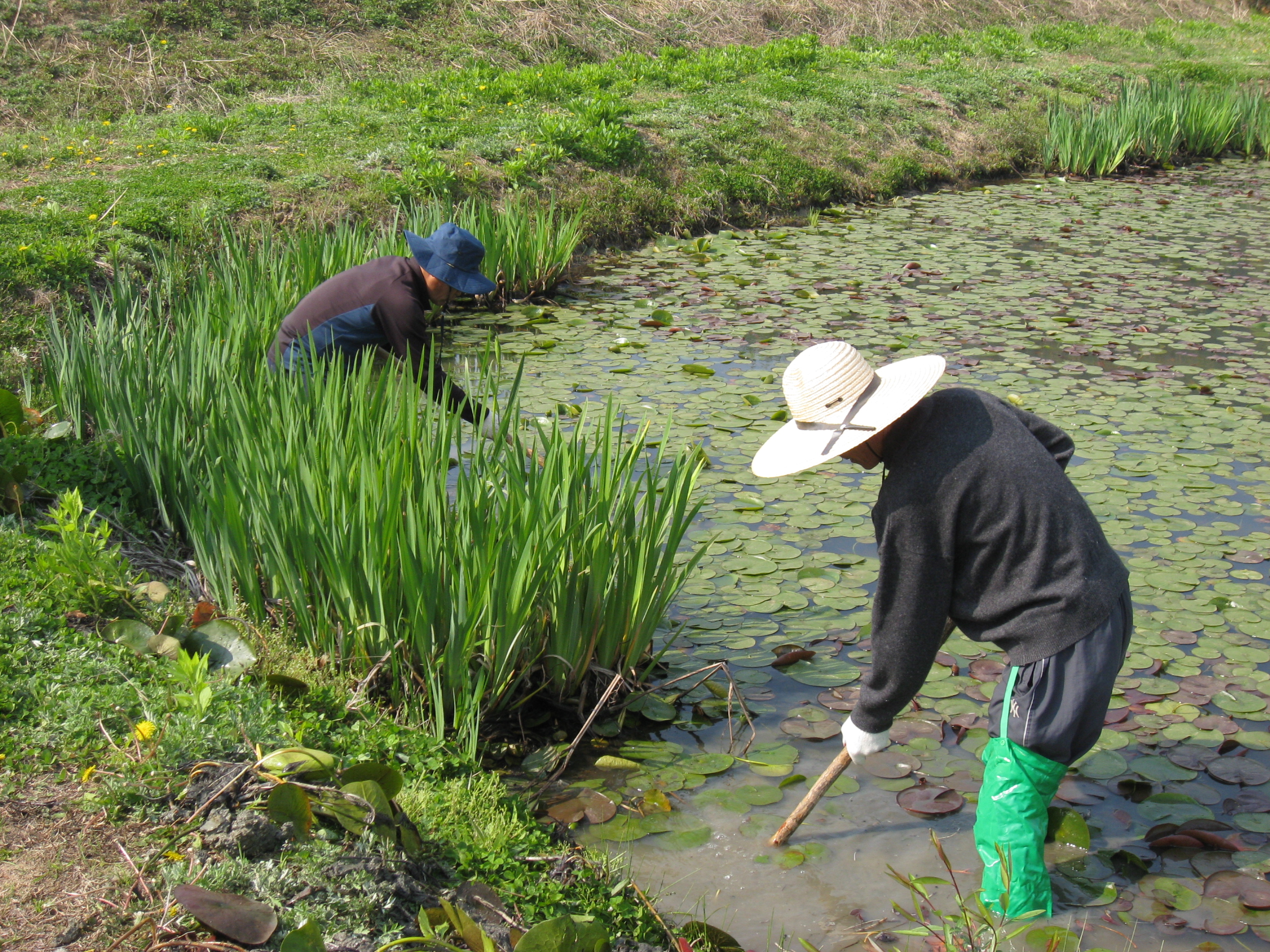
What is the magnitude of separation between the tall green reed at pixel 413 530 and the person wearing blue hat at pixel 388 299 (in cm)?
60

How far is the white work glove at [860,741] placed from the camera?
219cm

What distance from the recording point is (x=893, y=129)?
1056 centimetres

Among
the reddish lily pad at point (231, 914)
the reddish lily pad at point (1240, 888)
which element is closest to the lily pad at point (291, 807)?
the reddish lily pad at point (231, 914)

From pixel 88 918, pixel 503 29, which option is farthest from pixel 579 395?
pixel 503 29

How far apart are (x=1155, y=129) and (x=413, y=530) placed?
11409mm

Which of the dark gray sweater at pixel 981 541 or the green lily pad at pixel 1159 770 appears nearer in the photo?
the dark gray sweater at pixel 981 541

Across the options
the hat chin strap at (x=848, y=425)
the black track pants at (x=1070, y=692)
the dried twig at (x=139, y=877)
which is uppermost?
the hat chin strap at (x=848, y=425)

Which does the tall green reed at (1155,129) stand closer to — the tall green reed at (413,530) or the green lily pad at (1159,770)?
the green lily pad at (1159,770)

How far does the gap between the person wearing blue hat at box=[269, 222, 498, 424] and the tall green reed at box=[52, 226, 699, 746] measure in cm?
60

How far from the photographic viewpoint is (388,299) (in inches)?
149

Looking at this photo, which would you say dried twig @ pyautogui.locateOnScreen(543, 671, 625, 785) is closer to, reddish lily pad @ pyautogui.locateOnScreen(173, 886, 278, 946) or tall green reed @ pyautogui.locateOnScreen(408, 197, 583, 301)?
reddish lily pad @ pyautogui.locateOnScreen(173, 886, 278, 946)

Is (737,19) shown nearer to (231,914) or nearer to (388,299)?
(388,299)

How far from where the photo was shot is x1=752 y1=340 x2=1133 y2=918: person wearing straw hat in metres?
1.94

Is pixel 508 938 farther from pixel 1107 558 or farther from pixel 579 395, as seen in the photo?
pixel 579 395
